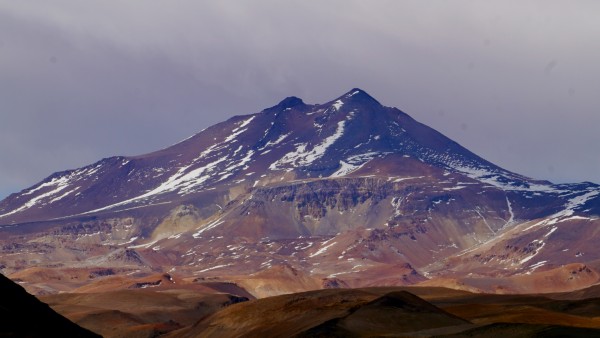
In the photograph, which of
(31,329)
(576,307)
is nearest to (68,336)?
(31,329)

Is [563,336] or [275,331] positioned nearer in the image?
[563,336]

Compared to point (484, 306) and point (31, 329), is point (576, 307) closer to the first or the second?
point (484, 306)

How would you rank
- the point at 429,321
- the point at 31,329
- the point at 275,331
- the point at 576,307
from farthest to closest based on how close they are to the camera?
the point at 576,307 → the point at 275,331 → the point at 429,321 → the point at 31,329

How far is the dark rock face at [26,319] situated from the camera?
10425cm

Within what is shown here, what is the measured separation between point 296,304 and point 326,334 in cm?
5290

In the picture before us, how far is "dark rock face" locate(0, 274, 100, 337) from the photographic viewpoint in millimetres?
104250

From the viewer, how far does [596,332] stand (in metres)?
113

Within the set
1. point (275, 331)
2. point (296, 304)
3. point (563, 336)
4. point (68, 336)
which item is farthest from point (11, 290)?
point (296, 304)

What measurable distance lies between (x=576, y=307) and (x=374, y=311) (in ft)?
150

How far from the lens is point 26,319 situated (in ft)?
363

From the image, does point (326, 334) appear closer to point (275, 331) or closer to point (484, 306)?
point (275, 331)

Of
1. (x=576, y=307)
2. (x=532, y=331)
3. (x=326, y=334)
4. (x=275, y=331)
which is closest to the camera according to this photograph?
(x=532, y=331)

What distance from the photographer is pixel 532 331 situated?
114m

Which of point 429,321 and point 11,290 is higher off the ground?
point 11,290
